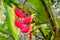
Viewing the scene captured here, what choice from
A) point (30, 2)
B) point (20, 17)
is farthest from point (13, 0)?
point (20, 17)

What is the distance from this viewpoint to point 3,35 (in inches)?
27.5

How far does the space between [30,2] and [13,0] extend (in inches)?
5.1

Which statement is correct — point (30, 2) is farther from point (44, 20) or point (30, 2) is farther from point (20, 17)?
point (20, 17)

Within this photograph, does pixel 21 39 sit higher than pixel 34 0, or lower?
lower

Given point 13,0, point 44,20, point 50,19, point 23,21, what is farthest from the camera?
point 13,0

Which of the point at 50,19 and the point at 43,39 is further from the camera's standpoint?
the point at 43,39

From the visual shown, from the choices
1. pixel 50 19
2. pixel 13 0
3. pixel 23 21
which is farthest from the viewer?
→ pixel 13 0

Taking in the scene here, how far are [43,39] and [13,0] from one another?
0.78ft

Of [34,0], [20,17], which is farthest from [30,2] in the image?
[20,17]

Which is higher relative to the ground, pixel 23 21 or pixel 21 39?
pixel 23 21

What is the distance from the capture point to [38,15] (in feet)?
2.32

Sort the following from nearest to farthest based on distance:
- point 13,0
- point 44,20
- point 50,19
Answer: point 50,19 < point 44,20 < point 13,0

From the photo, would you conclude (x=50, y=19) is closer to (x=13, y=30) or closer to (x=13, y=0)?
(x=13, y=30)

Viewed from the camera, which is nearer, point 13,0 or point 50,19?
point 50,19
